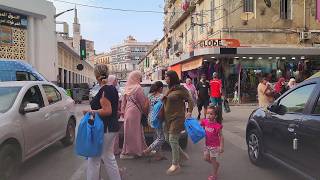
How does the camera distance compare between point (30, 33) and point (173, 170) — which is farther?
point (30, 33)

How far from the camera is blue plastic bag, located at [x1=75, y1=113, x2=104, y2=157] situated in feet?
18.9

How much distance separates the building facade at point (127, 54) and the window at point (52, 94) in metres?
117

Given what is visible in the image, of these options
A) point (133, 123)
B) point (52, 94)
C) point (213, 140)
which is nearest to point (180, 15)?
point (52, 94)

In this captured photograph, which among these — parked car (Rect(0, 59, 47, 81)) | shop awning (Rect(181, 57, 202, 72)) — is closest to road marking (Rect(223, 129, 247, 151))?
parked car (Rect(0, 59, 47, 81))

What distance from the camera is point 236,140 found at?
1122 centimetres

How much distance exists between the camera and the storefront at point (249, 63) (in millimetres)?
27141

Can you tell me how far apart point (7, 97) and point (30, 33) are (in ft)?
75.7

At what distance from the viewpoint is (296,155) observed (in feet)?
20.1

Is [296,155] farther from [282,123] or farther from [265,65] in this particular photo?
[265,65]

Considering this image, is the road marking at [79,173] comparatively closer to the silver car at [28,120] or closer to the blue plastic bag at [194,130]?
the silver car at [28,120]

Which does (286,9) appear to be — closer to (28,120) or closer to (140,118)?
(140,118)

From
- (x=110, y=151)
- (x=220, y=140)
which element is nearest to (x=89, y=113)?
(x=110, y=151)

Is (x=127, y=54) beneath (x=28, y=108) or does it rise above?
above

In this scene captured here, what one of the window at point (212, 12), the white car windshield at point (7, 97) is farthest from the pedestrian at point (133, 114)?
the window at point (212, 12)
